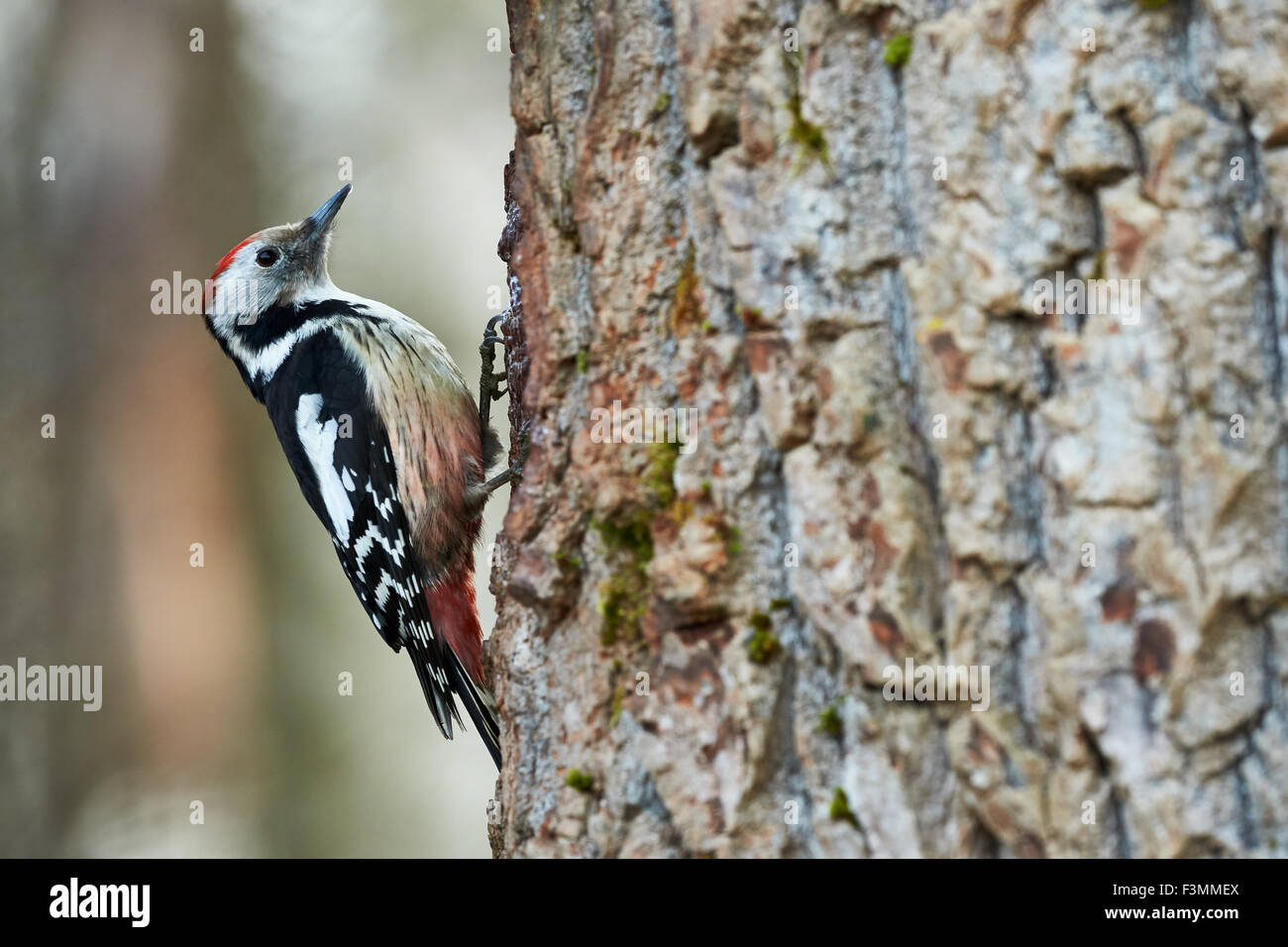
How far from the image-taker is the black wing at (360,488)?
3.02m

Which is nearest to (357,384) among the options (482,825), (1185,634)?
(1185,634)

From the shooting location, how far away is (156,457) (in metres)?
4.61

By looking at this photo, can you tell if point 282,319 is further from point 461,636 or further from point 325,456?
point 461,636

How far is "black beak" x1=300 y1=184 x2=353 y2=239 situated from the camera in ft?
11.5

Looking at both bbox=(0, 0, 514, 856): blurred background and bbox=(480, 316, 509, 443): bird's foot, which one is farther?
bbox=(0, 0, 514, 856): blurred background

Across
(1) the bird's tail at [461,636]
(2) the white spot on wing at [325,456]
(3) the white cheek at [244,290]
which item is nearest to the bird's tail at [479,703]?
(1) the bird's tail at [461,636]

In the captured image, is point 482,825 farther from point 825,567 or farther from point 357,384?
point 825,567

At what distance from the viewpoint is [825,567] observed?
4.57 feet

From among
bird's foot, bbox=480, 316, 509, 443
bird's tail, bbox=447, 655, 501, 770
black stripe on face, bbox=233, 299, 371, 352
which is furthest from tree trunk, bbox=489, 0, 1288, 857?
black stripe on face, bbox=233, 299, 371, 352

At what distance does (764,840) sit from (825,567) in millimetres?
363

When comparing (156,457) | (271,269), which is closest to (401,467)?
(271,269)

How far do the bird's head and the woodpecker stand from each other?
30cm

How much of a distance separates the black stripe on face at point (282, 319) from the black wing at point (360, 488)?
0.13 metres

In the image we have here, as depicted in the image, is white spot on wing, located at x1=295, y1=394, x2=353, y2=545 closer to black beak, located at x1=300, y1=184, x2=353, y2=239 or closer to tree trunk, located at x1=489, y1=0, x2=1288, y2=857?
black beak, located at x1=300, y1=184, x2=353, y2=239
